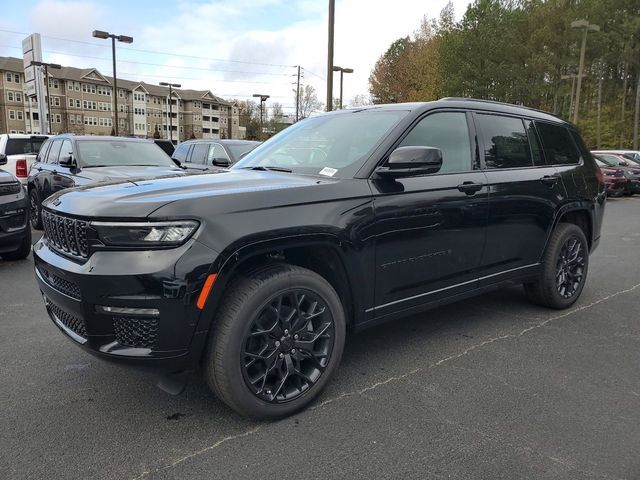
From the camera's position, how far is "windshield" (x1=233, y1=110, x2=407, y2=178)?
10.9ft

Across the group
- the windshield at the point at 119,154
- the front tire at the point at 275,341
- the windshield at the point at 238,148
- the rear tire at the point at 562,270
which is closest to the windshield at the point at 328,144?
the front tire at the point at 275,341

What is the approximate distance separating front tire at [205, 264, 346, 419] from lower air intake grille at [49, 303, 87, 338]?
2.09ft

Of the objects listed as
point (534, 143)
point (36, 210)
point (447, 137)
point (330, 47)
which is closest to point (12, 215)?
point (36, 210)

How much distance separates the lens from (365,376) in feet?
10.9

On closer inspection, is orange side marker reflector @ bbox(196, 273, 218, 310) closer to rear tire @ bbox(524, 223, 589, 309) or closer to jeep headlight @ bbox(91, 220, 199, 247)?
jeep headlight @ bbox(91, 220, 199, 247)

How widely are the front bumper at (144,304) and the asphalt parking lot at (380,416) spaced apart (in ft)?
1.53

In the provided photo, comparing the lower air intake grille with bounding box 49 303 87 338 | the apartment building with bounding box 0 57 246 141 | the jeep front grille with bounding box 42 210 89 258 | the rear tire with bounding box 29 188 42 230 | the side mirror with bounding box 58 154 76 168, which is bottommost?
the rear tire with bounding box 29 188 42 230

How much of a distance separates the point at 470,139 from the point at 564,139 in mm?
1535

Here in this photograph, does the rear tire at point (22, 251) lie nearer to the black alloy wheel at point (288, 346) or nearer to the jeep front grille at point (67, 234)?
the jeep front grille at point (67, 234)

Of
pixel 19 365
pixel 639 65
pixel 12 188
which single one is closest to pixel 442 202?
pixel 19 365

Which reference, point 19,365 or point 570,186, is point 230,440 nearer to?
point 19,365

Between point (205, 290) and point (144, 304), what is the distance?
0.92 feet

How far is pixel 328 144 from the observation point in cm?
363

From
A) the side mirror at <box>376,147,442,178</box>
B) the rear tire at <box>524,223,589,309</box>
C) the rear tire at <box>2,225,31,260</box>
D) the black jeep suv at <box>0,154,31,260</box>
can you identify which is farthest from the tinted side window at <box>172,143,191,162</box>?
the side mirror at <box>376,147,442,178</box>
